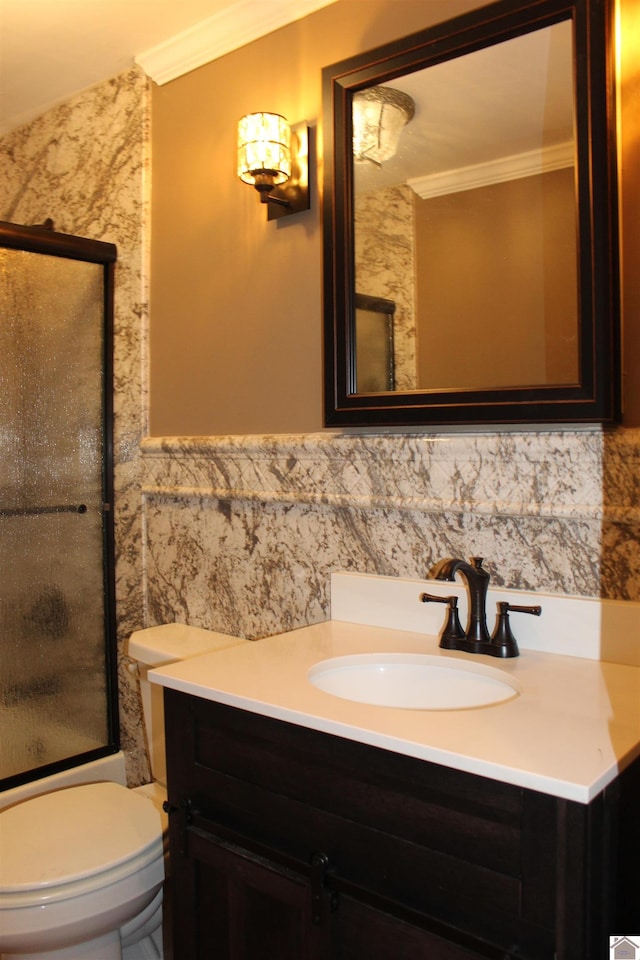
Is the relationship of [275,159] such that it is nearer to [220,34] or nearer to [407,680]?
[220,34]

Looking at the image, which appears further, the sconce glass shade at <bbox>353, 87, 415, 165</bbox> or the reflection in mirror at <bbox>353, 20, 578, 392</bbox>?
the sconce glass shade at <bbox>353, 87, 415, 165</bbox>

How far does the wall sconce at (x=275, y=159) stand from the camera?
1.71m

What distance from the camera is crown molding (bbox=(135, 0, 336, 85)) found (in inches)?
70.5

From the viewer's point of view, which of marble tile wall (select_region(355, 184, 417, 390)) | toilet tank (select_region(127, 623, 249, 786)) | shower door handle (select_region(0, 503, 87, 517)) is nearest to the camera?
marble tile wall (select_region(355, 184, 417, 390))

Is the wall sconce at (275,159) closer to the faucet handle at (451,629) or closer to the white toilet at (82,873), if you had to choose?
the faucet handle at (451,629)

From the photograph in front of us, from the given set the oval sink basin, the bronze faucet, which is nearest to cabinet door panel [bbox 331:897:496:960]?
the oval sink basin

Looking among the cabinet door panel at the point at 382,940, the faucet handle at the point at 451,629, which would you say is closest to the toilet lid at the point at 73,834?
the cabinet door panel at the point at 382,940

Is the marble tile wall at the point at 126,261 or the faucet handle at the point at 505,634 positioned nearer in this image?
the faucet handle at the point at 505,634

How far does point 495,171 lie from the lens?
4.68ft

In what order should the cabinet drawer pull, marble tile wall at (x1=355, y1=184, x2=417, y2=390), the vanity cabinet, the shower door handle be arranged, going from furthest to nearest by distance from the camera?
1. the shower door handle
2. marble tile wall at (x1=355, y1=184, x2=417, y2=390)
3. the cabinet drawer pull
4. the vanity cabinet

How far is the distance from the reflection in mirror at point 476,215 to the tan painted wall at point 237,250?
0.62ft

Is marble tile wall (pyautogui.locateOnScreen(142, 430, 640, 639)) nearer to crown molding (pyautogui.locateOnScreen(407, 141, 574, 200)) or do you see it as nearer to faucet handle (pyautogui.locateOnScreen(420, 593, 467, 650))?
faucet handle (pyautogui.locateOnScreen(420, 593, 467, 650))

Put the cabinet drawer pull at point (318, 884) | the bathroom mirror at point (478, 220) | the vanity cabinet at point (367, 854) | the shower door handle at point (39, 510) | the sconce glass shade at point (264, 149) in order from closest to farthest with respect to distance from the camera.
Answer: the vanity cabinet at point (367, 854) → the cabinet drawer pull at point (318, 884) → the bathroom mirror at point (478, 220) → the sconce glass shade at point (264, 149) → the shower door handle at point (39, 510)

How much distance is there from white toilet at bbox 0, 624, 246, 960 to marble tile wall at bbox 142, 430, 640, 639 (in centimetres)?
31
